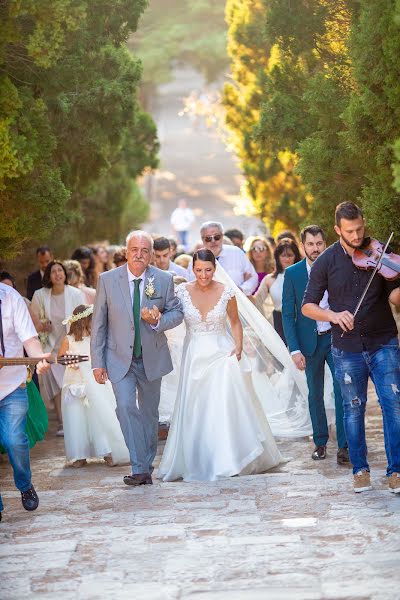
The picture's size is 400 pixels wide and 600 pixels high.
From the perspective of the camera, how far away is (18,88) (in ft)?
38.7

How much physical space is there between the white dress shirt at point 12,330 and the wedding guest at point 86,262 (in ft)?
25.9

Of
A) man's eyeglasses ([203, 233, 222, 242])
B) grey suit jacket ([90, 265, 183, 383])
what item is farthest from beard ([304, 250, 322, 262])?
man's eyeglasses ([203, 233, 222, 242])

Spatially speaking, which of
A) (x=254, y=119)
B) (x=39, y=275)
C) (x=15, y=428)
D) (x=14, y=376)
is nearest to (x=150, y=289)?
(x=14, y=376)

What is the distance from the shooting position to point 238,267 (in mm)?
14555

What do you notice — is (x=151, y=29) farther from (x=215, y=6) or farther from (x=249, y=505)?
(x=249, y=505)

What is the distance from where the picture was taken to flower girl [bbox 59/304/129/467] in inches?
475

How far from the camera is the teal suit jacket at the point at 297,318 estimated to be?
1130 centimetres

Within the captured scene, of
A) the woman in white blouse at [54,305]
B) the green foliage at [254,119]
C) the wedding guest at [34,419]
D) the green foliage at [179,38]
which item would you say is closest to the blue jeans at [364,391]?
the wedding guest at [34,419]

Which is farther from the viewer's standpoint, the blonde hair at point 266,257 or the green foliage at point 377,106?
the blonde hair at point 266,257

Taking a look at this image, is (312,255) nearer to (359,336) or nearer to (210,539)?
(359,336)

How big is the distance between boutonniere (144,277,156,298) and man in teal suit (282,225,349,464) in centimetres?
138

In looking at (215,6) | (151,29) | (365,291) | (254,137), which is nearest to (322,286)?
(365,291)

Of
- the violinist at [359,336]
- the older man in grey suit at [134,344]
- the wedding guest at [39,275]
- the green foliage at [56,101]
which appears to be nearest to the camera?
the violinist at [359,336]

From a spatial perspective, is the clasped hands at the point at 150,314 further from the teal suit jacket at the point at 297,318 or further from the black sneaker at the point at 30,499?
the black sneaker at the point at 30,499
